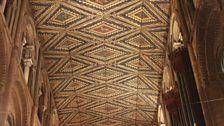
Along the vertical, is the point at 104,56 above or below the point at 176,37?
above

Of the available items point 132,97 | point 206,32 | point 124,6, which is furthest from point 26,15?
point 132,97

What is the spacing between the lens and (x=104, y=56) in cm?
1516

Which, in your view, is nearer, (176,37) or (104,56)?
(176,37)

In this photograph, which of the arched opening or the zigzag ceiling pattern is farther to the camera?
the zigzag ceiling pattern

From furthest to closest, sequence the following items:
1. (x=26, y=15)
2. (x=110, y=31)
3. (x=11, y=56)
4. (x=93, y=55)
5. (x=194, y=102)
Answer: (x=93, y=55) < (x=110, y=31) < (x=26, y=15) < (x=11, y=56) < (x=194, y=102)

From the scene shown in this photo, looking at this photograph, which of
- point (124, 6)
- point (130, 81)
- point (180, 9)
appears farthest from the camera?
point (130, 81)

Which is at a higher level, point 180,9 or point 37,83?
point 180,9

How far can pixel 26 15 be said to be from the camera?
11977mm

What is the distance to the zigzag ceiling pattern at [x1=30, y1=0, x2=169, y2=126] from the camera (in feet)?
42.5

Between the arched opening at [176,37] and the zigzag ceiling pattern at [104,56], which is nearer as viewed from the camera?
the arched opening at [176,37]

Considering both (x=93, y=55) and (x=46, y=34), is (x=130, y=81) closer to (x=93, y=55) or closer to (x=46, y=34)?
(x=93, y=55)

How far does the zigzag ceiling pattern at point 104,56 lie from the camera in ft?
42.5

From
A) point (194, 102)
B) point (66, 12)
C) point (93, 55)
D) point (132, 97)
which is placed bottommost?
point (194, 102)

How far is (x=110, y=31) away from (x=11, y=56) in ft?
16.0
